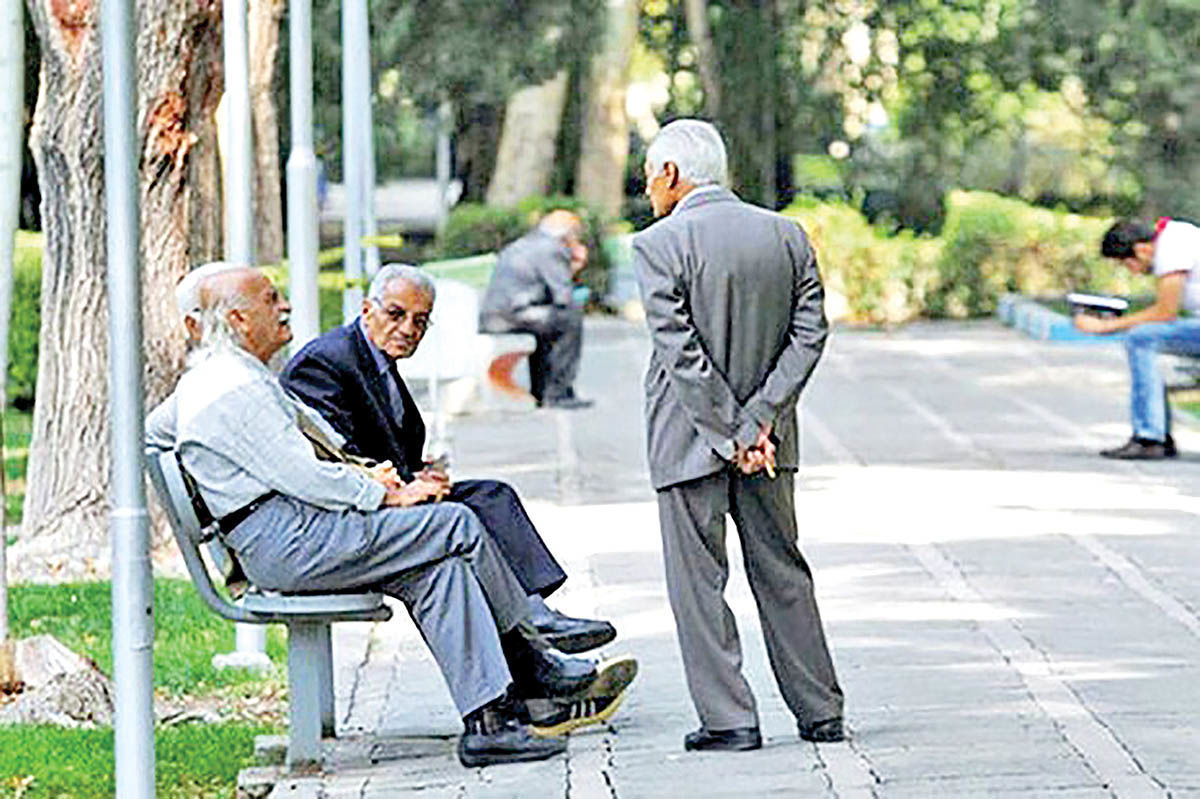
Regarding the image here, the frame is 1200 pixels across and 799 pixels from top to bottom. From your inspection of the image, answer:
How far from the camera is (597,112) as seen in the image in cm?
4041

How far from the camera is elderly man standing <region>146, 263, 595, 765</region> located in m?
8.65

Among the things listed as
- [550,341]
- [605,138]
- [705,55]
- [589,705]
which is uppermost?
[589,705]

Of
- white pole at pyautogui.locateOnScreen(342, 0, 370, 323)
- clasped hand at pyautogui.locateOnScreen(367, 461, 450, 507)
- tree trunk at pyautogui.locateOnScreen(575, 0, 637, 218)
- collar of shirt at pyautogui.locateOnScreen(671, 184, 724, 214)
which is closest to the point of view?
clasped hand at pyautogui.locateOnScreen(367, 461, 450, 507)

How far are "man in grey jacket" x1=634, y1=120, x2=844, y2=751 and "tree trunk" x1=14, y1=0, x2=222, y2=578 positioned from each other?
16.8 feet

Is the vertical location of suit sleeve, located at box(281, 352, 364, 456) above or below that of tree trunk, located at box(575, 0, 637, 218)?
above

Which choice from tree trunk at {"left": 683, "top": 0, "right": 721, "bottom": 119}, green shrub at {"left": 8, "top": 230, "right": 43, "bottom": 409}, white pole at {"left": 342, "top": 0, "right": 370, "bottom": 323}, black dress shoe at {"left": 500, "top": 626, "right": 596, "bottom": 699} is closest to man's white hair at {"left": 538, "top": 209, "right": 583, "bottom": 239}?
white pole at {"left": 342, "top": 0, "right": 370, "bottom": 323}

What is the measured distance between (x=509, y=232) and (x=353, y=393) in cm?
2557

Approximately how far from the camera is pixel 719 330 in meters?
8.85

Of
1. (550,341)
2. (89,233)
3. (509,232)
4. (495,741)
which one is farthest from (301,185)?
(509,232)

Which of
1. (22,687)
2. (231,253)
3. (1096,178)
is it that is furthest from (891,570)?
(1096,178)

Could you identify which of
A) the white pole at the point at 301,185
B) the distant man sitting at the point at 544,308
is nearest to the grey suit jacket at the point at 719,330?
the white pole at the point at 301,185

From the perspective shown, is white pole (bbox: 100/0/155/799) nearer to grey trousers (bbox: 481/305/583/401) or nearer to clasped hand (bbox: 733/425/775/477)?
clasped hand (bbox: 733/425/775/477)

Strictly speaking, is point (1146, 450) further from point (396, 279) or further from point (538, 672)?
point (538, 672)

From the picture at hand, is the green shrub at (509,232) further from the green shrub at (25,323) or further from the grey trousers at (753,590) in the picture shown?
the grey trousers at (753,590)
